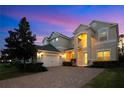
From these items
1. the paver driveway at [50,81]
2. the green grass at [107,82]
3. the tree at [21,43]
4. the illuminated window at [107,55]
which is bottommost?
the paver driveway at [50,81]

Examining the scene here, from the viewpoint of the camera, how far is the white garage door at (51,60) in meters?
18.5

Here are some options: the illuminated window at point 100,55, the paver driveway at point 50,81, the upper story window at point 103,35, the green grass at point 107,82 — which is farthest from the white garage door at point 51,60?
the green grass at point 107,82

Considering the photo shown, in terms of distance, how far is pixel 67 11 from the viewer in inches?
566

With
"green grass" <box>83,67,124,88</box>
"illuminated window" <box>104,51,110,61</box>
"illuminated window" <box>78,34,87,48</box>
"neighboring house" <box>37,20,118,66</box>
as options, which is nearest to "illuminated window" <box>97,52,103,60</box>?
"neighboring house" <box>37,20,118,66</box>

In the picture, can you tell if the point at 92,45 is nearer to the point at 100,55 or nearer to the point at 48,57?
the point at 100,55

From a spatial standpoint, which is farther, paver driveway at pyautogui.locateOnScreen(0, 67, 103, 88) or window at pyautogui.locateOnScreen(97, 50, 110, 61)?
window at pyautogui.locateOnScreen(97, 50, 110, 61)

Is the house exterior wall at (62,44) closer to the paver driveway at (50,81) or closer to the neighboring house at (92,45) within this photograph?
the neighboring house at (92,45)

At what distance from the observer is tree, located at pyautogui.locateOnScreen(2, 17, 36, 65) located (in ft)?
45.1

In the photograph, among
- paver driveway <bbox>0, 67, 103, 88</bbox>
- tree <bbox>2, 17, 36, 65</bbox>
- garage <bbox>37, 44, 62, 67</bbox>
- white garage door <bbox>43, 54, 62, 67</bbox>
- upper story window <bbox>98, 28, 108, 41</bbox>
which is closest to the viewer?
paver driveway <bbox>0, 67, 103, 88</bbox>

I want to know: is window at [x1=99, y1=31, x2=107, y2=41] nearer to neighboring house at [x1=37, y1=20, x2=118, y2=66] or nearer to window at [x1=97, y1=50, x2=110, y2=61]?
neighboring house at [x1=37, y1=20, x2=118, y2=66]

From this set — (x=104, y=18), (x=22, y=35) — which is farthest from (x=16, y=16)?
(x=104, y=18)

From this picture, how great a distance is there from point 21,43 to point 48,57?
5.88 metres

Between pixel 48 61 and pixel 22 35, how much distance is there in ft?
19.5
